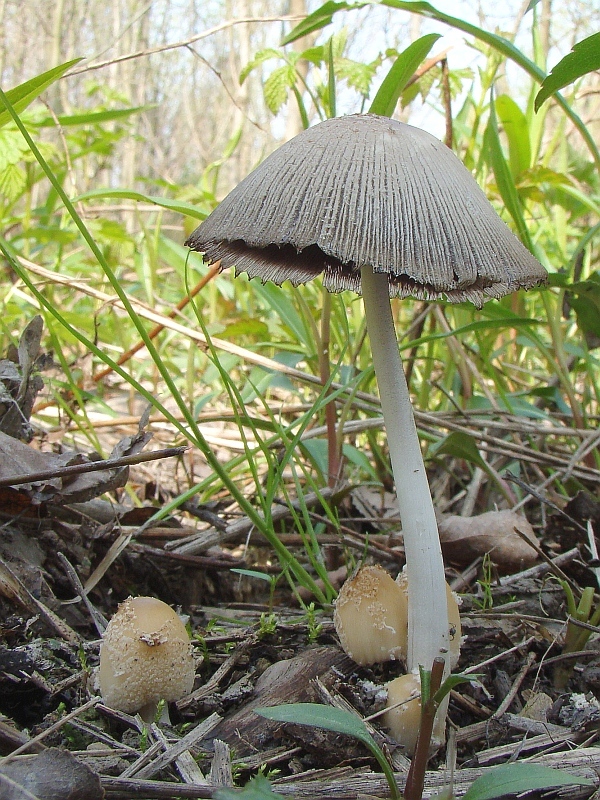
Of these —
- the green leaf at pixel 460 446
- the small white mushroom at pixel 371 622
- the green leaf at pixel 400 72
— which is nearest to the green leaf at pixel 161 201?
the green leaf at pixel 400 72

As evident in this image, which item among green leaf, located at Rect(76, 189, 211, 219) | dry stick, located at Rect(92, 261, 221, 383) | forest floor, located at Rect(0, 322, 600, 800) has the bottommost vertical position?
forest floor, located at Rect(0, 322, 600, 800)

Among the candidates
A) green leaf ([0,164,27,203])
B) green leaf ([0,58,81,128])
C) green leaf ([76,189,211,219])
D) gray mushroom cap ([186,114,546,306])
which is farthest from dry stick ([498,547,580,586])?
green leaf ([0,164,27,203])

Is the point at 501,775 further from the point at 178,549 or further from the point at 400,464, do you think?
the point at 178,549

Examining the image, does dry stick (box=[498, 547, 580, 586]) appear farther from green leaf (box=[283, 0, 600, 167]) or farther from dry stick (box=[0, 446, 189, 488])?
green leaf (box=[283, 0, 600, 167])

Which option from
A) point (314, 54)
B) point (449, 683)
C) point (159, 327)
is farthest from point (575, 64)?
point (159, 327)

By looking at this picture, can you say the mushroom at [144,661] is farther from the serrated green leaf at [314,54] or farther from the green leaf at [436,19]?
the serrated green leaf at [314,54]
